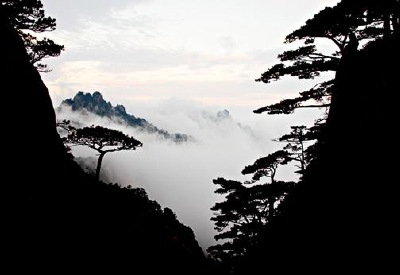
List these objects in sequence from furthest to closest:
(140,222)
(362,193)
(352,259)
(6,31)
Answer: (140,222) < (6,31) < (362,193) < (352,259)

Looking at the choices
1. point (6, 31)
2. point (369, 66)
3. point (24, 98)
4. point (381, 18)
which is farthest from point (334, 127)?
point (6, 31)

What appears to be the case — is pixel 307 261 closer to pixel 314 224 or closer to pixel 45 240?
pixel 314 224

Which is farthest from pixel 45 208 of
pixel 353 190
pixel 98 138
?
pixel 98 138

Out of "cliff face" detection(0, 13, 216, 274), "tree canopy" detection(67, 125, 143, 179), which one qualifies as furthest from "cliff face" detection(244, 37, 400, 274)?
"tree canopy" detection(67, 125, 143, 179)

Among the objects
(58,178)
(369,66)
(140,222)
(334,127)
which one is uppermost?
(369,66)

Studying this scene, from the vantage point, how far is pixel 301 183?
12.9 m

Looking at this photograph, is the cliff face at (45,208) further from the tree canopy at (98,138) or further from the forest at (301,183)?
the tree canopy at (98,138)

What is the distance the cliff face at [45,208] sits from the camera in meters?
9.14

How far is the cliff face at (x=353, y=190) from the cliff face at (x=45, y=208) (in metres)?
6.39

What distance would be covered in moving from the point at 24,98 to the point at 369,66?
12121mm

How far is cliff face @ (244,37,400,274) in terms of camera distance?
706cm

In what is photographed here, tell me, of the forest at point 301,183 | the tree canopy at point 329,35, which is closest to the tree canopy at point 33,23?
the forest at point 301,183

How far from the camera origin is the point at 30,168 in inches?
420

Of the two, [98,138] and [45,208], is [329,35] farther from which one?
[98,138]
